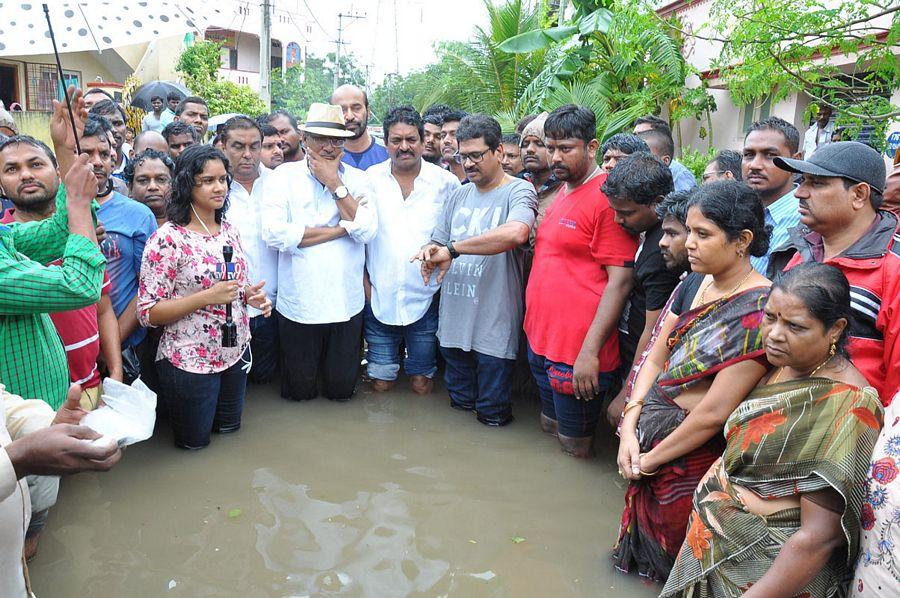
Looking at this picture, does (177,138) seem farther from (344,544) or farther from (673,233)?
(673,233)

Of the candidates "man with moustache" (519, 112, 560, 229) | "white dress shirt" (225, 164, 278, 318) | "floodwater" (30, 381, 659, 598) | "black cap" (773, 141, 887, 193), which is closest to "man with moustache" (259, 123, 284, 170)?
"white dress shirt" (225, 164, 278, 318)

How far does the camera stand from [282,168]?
4.57m

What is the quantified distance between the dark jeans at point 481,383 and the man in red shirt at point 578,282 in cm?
45

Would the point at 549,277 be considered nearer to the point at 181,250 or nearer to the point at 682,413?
the point at 682,413

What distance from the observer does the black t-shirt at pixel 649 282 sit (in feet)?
11.0

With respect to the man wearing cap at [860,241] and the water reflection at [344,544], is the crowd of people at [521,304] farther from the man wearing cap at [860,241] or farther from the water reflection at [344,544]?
the water reflection at [344,544]

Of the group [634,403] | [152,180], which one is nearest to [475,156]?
[634,403]

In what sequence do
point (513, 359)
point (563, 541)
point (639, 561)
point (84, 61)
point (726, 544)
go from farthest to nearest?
point (84, 61), point (513, 359), point (563, 541), point (639, 561), point (726, 544)

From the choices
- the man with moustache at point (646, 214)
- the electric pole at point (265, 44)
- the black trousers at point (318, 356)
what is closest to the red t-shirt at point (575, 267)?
the man with moustache at point (646, 214)

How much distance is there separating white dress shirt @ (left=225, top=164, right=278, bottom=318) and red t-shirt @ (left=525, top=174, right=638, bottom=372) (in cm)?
191

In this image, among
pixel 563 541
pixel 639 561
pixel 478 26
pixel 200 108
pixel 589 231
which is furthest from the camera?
pixel 478 26

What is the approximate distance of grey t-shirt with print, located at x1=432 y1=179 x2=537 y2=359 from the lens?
4.28m

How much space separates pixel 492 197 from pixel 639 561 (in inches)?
91.8

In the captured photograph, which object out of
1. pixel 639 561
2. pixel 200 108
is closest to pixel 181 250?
pixel 639 561
